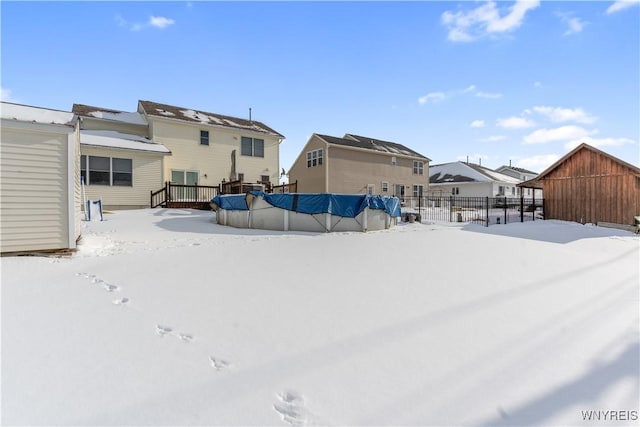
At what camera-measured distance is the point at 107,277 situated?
518 cm

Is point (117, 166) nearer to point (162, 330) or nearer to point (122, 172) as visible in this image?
point (122, 172)

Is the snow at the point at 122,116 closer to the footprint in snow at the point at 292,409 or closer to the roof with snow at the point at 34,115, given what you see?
the roof with snow at the point at 34,115

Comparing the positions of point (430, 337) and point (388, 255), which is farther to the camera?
point (388, 255)

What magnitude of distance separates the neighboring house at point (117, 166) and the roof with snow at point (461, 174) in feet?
103

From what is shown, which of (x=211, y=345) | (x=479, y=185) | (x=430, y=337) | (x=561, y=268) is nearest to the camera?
(x=211, y=345)

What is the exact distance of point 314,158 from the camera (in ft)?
86.7

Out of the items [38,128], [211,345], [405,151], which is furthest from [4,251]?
[405,151]

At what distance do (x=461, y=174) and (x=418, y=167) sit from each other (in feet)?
33.4

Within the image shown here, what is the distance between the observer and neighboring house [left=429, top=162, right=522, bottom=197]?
34.8 m

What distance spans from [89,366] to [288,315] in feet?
6.91

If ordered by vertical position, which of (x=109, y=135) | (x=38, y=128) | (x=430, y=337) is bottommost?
(x=430, y=337)

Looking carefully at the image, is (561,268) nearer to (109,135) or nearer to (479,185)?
(109,135)

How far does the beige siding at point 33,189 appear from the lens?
599 cm

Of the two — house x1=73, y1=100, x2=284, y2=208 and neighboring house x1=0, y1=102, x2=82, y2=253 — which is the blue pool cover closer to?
neighboring house x1=0, y1=102, x2=82, y2=253
